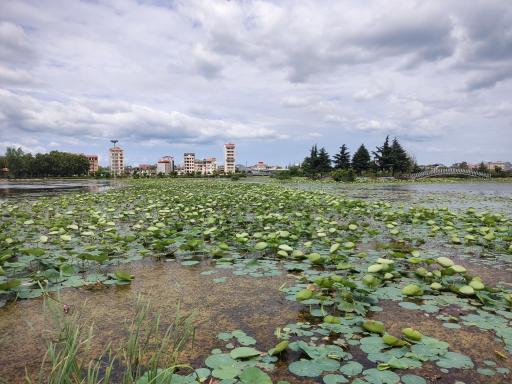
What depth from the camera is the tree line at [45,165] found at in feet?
216

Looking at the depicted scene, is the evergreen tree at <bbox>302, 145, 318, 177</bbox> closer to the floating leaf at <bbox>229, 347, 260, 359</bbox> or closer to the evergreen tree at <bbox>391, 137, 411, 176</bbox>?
the evergreen tree at <bbox>391, 137, 411, 176</bbox>

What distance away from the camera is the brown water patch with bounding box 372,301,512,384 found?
193 cm

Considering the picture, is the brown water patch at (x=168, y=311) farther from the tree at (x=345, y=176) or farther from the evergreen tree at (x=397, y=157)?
the evergreen tree at (x=397, y=157)

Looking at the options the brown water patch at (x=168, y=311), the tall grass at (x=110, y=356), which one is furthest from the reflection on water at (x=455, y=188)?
the tall grass at (x=110, y=356)

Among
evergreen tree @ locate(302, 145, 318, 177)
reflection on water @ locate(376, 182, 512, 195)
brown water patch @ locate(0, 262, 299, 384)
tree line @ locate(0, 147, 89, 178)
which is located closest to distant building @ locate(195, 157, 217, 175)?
tree line @ locate(0, 147, 89, 178)

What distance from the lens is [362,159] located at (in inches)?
1868

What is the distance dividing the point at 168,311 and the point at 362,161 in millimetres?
47494

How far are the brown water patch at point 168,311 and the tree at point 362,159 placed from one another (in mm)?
46349

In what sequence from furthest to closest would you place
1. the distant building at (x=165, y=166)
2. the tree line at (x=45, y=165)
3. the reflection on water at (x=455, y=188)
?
the distant building at (x=165, y=166), the tree line at (x=45, y=165), the reflection on water at (x=455, y=188)

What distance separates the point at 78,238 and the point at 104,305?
10.0 ft

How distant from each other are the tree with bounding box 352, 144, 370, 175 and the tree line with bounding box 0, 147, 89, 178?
55029mm

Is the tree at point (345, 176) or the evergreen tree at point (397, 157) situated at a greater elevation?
the evergreen tree at point (397, 157)

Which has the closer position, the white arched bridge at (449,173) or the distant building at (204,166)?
the white arched bridge at (449,173)

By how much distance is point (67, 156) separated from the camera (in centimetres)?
6925
